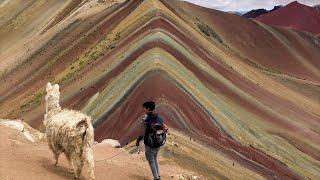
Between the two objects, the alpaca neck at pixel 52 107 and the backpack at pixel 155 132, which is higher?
the alpaca neck at pixel 52 107

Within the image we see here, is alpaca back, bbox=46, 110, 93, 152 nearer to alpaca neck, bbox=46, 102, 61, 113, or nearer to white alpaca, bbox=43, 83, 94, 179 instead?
white alpaca, bbox=43, 83, 94, 179

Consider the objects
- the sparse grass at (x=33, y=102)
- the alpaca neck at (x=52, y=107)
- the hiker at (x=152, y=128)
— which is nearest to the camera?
the hiker at (x=152, y=128)

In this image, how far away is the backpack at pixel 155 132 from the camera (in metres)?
13.0

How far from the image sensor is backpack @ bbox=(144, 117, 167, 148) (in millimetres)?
13047

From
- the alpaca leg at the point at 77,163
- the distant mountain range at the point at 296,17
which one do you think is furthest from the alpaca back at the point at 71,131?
the distant mountain range at the point at 296,17

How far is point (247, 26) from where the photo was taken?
88.0 meters

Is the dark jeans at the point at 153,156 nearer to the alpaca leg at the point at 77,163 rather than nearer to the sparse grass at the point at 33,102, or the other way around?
the alpaca leg at the point at 77,163

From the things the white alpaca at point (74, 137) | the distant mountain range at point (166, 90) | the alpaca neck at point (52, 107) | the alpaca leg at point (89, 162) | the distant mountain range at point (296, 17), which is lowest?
the alpaca leg at point (89, 162)

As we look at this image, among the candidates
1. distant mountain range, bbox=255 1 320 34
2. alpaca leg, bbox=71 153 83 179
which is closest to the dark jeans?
alpaca leg, bbox=71 153 83 179

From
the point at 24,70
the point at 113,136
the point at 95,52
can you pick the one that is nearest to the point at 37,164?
the point at 113,136

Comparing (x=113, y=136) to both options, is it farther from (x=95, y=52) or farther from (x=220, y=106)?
(x=95, y=52)

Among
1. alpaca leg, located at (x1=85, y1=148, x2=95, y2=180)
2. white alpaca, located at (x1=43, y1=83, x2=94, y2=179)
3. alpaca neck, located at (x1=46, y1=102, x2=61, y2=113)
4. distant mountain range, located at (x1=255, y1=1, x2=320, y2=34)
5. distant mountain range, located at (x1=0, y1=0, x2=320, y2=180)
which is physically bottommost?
alpaca leg, located at (x1=85, y1=148, x2=95, y2=180)

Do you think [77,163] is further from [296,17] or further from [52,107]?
[296,17]

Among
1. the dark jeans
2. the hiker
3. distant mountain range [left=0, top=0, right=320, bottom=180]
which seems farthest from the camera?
distant mountain range [left=0, top=0, right=320, bottom=180]
